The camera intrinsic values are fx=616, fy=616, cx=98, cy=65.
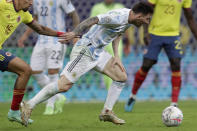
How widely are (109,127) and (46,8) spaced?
360 cm

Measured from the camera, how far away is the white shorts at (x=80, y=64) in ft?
26.2

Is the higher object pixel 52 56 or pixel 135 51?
pixel 52 56

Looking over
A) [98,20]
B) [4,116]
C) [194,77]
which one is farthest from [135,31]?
[98,20]

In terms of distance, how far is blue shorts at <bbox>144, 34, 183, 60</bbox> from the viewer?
10.4 meters

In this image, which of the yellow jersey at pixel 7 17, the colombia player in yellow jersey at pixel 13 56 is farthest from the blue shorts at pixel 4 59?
the yellow jersey at pixel 7 17

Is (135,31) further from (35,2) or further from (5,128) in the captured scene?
(5,128)

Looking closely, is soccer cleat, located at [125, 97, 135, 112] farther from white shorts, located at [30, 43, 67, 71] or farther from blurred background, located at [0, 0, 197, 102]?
blurred background, located at [0, 0, 197, 102]

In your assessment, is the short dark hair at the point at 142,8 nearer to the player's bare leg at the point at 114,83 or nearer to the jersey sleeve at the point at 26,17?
the player's bare leg at the point at 114,83

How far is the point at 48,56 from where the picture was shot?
10797 millimetres

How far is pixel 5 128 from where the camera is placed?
7.82 meters

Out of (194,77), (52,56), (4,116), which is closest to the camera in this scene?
(4,116)

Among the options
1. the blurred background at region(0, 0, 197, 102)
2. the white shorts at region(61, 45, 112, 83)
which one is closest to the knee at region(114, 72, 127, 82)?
the white shorts at region(61, 45, 112, 83)

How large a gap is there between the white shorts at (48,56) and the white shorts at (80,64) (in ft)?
8.55

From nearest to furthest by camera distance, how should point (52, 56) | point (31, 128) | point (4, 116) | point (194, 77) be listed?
point (31, 128)
point (4, 116)
point (52, 56)
point (194, 77)
